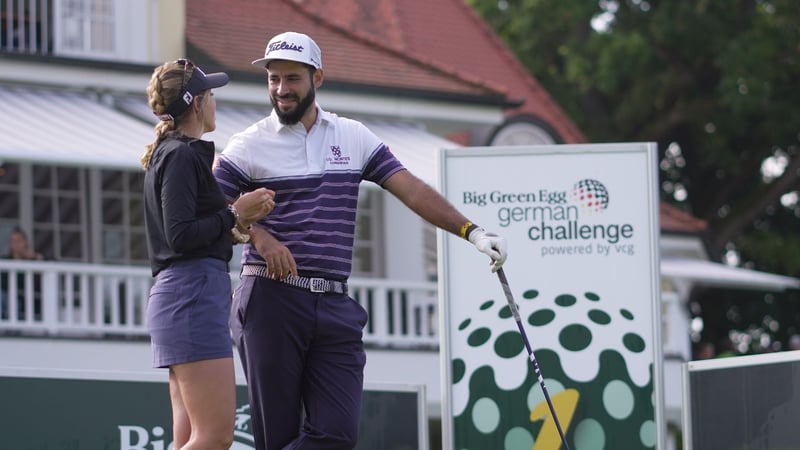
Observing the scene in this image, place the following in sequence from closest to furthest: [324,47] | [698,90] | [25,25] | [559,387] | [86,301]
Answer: [559,387]
[86,301]
[25,25]
[324,47]
[698,90]

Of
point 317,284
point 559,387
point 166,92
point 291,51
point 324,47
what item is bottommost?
point 559,387

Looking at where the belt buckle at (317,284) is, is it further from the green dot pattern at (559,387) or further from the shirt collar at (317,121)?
the green dot pattern at (559,387)

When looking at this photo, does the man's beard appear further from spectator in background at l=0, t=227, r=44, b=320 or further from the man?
spectator in background at l=0, t=227, r=44, b=320

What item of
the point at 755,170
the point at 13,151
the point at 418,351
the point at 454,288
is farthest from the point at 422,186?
the point at 755,170

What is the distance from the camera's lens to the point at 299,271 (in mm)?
6516

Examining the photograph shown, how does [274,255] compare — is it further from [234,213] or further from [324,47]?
[324,47]

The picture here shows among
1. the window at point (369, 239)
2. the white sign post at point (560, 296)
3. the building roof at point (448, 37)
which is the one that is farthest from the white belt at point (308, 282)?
the building roof at point (448, 37)

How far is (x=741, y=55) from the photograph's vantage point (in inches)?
1121

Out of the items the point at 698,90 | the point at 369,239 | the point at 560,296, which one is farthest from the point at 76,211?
the point at 698,90

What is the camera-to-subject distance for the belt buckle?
652cm

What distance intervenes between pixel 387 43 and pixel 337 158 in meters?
15.7

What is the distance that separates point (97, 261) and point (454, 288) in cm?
1032

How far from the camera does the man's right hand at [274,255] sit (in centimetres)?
638

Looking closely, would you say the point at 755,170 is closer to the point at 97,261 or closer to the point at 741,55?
the point at 741,55
